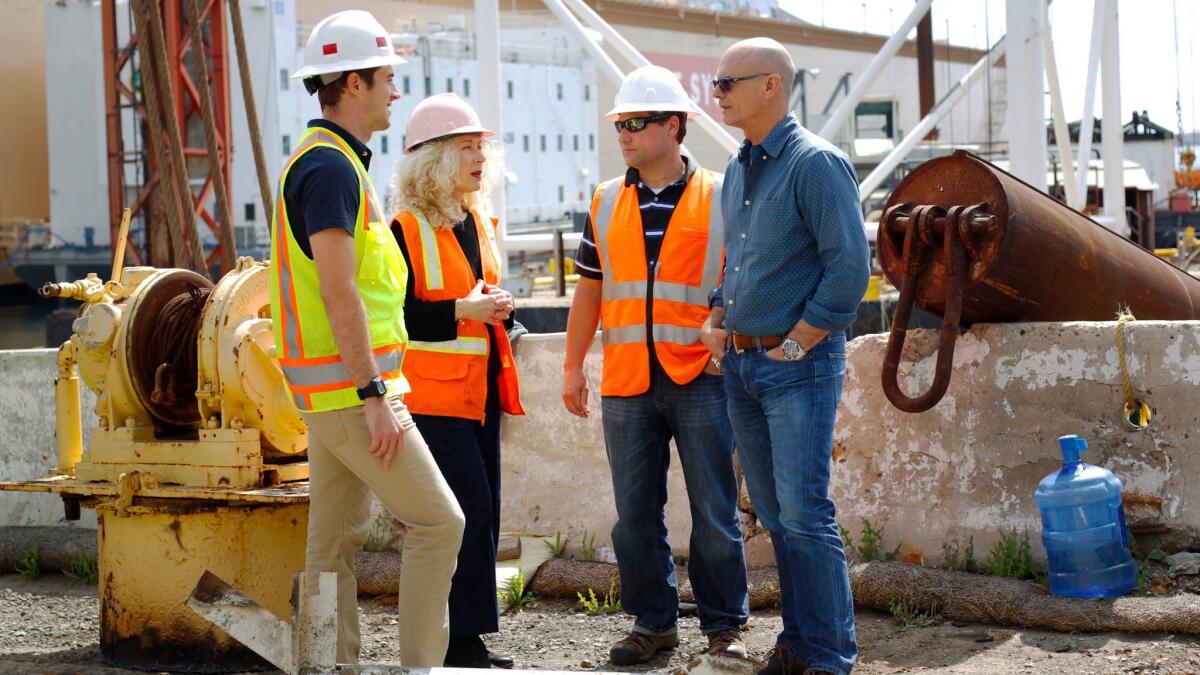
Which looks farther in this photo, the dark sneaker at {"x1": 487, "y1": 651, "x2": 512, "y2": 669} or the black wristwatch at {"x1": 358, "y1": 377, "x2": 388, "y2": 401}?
the dark sneaker at {"x1": 487, "y1": 651, "x2": 512, "y2": 669}

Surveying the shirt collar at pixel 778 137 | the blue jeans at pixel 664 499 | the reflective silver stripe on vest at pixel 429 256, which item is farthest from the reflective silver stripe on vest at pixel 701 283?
the reflective silver stripe on vest at pixel 429 256

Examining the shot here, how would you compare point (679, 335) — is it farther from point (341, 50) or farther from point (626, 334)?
point (341, 50)

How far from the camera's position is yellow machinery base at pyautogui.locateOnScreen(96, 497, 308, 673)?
5258 millimetres

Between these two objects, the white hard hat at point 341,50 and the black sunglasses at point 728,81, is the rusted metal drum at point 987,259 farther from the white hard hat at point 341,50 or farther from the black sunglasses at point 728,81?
the white hard hat at point 341,50

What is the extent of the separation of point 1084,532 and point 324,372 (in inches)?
107

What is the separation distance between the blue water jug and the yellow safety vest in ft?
7.94

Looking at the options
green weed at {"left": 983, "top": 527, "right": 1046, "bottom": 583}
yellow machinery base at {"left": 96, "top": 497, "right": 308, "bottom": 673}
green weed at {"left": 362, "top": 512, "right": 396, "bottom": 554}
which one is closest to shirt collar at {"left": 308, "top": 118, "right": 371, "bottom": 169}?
yellow machinery base at {"left": 96, "top": 497, "right": 308, "bottom": 673}

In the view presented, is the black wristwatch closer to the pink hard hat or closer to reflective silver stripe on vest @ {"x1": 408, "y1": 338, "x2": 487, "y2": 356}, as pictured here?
reflective silver stripe on vest @ {"x1": 408, "y1": 338, "x2": 487, "y2": 356}

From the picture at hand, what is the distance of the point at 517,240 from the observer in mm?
22500

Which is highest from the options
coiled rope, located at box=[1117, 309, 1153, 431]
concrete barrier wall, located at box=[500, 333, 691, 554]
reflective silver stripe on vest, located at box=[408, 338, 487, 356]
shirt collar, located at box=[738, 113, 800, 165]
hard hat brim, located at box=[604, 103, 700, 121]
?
hard hat brim, located at box=[604, 103, 700, 121]

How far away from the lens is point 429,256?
5.05 meters

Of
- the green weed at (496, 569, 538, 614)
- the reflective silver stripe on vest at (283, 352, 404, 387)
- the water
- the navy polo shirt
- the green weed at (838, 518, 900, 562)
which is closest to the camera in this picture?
the navy polo shirt

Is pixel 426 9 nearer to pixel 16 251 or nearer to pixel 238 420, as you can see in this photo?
pixel 16 251

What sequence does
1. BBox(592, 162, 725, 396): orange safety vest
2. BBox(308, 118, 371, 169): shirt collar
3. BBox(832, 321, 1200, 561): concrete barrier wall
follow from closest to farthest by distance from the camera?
BBox(308, 118, 371, 169): shirt collar
BBox(592, 162, 725, 396): orange safety vest
BBox(832, 321, 1200, 561): concrete barrier wall
